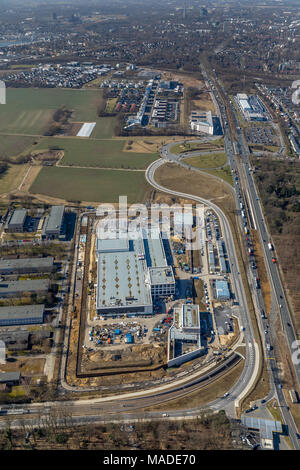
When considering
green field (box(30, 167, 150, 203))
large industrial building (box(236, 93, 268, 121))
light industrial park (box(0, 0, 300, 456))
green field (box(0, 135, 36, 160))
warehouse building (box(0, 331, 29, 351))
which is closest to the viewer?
light industrial park (box(0, 0, 300, 456))

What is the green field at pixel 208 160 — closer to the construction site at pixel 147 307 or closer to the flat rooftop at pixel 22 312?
the construction site at pixel 147 307

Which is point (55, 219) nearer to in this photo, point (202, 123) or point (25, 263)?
point (25, 263)

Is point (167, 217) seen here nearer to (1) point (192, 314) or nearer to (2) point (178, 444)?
(1) point (192, 314)

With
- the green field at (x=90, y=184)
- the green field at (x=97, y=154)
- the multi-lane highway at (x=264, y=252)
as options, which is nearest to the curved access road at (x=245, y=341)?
the multi-lane highway at (x=264, y=252)

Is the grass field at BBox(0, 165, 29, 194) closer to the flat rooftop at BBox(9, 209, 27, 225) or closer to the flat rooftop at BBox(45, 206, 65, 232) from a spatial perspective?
the flat rooftop at BBox(9, 209, 27, 225)

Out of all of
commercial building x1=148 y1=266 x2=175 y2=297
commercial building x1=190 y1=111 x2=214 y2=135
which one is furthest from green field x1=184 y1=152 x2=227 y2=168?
commercial building x1=148 y1=266 x2=175 y2=297
